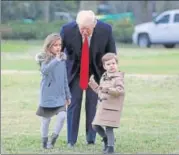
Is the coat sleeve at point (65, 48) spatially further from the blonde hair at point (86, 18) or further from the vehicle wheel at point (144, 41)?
the vehicle wheel at point (144, 41)

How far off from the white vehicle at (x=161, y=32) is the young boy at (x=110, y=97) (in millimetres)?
20109

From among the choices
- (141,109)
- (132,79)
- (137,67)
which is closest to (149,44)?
(137,67)

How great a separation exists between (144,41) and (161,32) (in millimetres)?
1918

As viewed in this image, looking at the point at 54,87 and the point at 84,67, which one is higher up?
the point at 84,67

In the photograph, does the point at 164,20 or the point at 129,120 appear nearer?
the point at 129,120

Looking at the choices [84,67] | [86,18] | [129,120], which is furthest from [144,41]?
[86,18]

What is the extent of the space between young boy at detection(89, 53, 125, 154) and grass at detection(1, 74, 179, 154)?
0.36 meters

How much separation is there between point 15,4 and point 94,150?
39.4 meters

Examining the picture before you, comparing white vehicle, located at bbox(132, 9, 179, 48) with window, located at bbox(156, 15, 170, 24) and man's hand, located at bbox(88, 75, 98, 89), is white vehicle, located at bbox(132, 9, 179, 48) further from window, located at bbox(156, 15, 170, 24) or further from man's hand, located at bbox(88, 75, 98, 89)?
man's hand, located at bbox(88, 75, 98, 89)

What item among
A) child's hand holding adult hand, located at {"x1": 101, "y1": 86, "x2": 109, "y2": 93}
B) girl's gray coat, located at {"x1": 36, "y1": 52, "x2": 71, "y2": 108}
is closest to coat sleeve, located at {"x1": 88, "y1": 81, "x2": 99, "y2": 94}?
child's hand holding adult hand, located at {"x1": 101, "y1": 86, "x2": 109, "y2": 93}

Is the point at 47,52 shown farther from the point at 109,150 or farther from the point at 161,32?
the point at 161,32

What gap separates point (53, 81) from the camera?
25.4ft

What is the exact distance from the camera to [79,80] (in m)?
8.11

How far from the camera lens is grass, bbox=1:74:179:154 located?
8070mm
